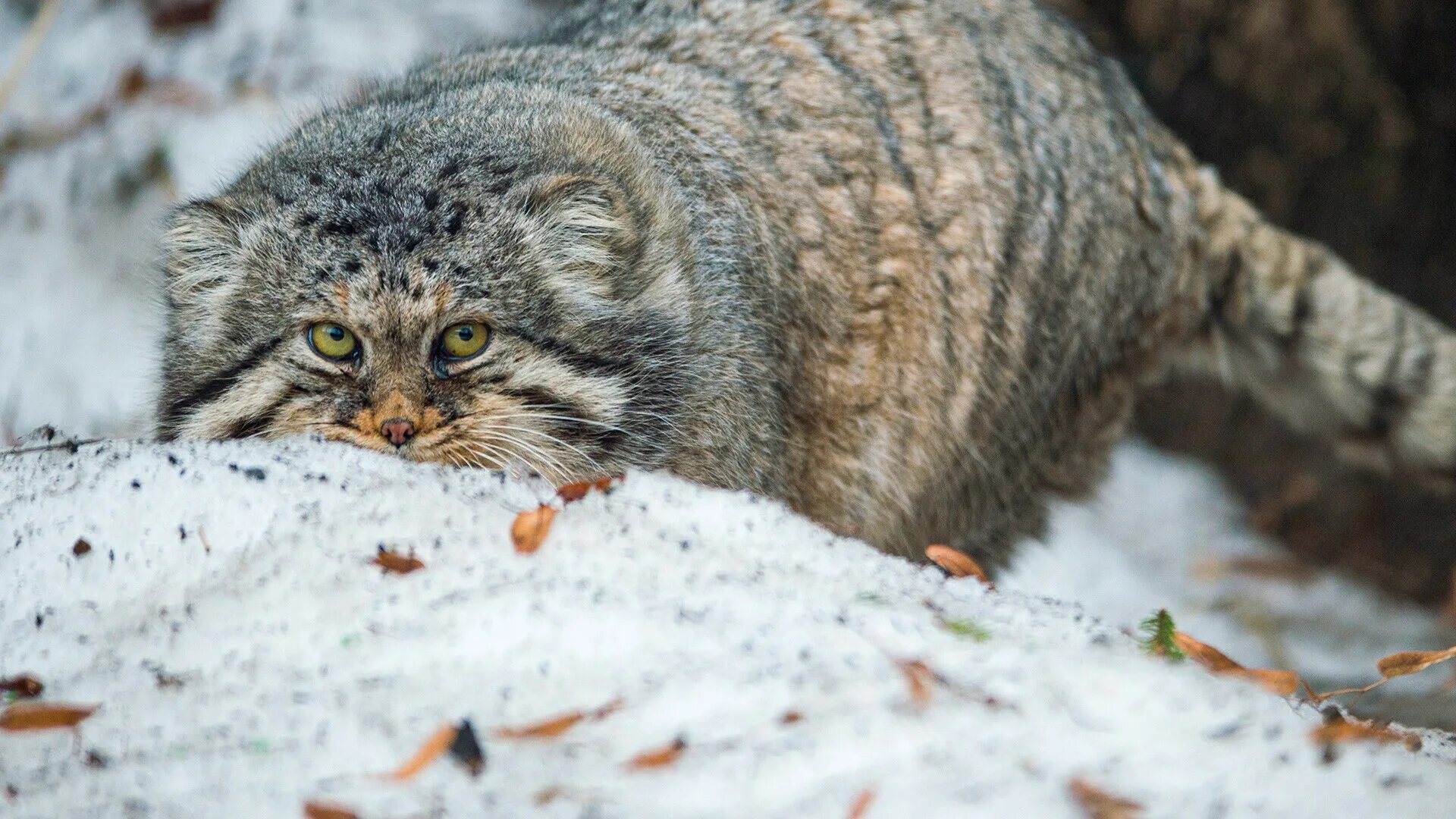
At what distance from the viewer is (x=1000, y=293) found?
4957 mm

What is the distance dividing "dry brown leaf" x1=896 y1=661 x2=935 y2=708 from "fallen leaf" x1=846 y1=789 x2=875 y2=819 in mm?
238

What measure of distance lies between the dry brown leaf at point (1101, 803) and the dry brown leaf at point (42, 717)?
1836mm

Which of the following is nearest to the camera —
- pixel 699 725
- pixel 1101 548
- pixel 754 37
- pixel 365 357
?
pixel 699 725

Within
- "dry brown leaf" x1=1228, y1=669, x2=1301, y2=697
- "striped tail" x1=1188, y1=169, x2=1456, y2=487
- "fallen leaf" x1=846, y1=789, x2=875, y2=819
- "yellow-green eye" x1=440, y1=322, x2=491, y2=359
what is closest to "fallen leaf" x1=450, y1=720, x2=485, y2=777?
"fallen leaf" x1=846, y1=789, x2=875, y2=819

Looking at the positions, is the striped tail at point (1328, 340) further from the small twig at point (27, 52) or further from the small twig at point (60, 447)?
the small twig at point (27, 52)

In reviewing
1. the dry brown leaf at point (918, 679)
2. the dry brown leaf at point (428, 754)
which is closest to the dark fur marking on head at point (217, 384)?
the dry brown leaf at point (428, 754)

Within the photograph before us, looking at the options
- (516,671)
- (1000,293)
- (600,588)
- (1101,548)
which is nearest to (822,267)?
(1000,293)

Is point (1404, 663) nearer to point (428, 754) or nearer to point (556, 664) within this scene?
point (556, 664)

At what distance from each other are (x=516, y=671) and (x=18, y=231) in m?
6.10

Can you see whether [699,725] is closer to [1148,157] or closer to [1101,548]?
[1148,157]

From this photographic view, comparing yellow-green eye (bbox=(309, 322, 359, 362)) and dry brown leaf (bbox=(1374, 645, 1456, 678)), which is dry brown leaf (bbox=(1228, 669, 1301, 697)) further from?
yellow-green eye (bbox=(309, 322, 359, 362))

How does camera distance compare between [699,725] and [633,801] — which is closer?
[633,801]

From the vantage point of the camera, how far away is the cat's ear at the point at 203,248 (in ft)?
12.2

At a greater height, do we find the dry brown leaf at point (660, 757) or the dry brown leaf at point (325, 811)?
the dry brown leaf at point (660, 757)
